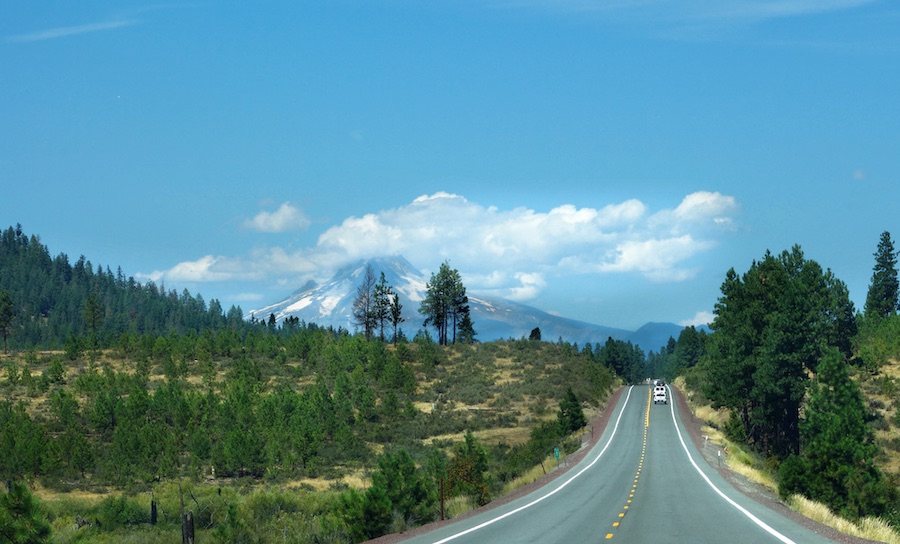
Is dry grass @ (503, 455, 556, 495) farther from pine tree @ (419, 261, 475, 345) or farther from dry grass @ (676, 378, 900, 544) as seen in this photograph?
pine tree @ (419, 261, 475, 345)

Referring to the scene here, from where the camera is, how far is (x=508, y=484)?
3994cm

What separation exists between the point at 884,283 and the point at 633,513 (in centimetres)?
13230

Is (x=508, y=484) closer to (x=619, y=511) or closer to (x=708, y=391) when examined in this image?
(x=619, y=511)

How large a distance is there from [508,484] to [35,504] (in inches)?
1010

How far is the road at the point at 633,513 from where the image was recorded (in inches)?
754

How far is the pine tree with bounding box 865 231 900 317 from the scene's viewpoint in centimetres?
13775

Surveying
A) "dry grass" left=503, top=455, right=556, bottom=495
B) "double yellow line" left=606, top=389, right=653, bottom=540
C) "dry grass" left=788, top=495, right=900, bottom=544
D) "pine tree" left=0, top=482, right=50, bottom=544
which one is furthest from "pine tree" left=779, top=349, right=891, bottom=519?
"pine tree" left=0, top=482, right=50, bottom=544

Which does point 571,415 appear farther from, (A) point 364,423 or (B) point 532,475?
(B) point 532,475

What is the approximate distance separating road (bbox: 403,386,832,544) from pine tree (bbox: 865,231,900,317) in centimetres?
10375

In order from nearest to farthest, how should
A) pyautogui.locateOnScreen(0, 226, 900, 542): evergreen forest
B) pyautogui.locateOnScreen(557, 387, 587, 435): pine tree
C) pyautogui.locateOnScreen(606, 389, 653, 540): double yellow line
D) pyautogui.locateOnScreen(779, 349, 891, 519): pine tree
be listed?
pyautogui.locateOnScreen(606, 389, 653, 540): double yellow line
pyautogui.locateOnScreen(0, 226, 900, 542): evergreen forest
pyautogui.locateOnScreen(779, 349, 891, 519): pine tree
pyautogui.locateOnScreen(557, 387, 587, 435): pine tree

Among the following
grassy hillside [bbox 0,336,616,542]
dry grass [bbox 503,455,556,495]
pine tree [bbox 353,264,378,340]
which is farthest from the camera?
pine tree [bbox 353,264,378,340]

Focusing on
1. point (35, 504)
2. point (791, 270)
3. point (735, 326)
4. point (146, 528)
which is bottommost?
point (146, 528)

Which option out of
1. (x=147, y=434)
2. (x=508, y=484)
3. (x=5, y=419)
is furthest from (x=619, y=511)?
(x=5, y=419)

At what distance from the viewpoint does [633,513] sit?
79.8 ft
